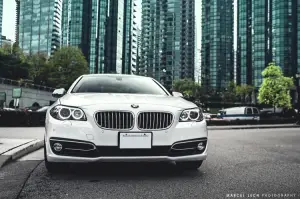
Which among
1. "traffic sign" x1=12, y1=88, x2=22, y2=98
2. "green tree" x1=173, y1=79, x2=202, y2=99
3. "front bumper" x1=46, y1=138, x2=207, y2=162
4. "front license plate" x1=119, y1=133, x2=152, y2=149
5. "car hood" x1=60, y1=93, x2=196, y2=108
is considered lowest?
"front bumper" x1=46, y1=138, x2=207, y2=162

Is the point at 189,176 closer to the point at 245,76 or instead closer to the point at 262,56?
the point at 262,56

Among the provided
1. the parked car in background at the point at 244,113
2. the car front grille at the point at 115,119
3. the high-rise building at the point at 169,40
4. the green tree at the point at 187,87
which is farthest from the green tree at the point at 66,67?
the high-rise building at the point at 169,40

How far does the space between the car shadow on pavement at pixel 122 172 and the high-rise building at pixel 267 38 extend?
91.2 m

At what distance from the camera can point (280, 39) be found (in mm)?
90312

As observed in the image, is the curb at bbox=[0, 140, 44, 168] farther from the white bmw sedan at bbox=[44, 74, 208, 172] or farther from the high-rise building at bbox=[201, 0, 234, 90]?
the high-rise building at bbox=[201, 0, 234, 90]

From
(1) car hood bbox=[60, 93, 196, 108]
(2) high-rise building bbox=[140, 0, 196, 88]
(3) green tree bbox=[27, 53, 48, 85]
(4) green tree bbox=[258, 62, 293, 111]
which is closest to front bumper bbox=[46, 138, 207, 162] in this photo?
(1) car hood bbox=[60, 93, 196, 108]

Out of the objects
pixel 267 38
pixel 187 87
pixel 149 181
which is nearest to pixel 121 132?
pixel 149 181

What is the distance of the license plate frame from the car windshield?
1.49 meters

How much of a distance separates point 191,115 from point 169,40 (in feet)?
511

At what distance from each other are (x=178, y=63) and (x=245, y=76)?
53.7 m

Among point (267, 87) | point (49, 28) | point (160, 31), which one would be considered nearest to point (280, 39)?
point (267, 87)

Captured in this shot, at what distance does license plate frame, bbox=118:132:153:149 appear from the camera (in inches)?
150

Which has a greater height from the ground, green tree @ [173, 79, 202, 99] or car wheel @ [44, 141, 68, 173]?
green tree @ [173, 79, 202, 99]

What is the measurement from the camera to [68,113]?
403 cm
